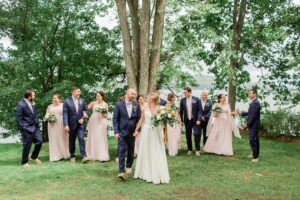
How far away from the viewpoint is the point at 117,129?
10664mm

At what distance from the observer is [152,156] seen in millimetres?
10180

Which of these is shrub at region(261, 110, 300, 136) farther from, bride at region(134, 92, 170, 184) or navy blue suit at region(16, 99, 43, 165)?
navy blue suit at region(16, 99, 43, 165)

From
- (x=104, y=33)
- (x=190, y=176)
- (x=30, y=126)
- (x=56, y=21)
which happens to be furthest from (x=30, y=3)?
(x=190, y=176)

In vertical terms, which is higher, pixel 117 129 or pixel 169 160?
pixel 117 129

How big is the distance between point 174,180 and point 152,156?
0.80m

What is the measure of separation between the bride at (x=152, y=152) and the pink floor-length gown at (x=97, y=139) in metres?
2.76

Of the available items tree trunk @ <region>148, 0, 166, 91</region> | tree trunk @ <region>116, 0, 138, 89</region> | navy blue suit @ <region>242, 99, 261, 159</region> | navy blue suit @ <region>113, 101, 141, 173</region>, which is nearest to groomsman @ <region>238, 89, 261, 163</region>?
navy blue suit @ <region>242, 99, 261, 159</region>

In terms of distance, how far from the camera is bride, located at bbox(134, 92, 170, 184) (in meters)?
10.0

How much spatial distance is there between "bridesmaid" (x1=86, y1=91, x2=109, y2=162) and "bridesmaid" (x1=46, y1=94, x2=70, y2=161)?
0.77m

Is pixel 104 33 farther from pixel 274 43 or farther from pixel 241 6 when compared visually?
pixel 274 43

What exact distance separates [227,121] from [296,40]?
10377mm

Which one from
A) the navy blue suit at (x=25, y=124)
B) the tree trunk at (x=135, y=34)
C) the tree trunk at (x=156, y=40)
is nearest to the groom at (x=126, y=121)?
the navy blue suit at (x=25, y=124)

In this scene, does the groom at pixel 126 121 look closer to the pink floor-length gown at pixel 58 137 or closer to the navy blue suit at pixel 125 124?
the navy blue suit at pixel 125 124

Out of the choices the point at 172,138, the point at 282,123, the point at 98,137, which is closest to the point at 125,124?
the point at 98,137
